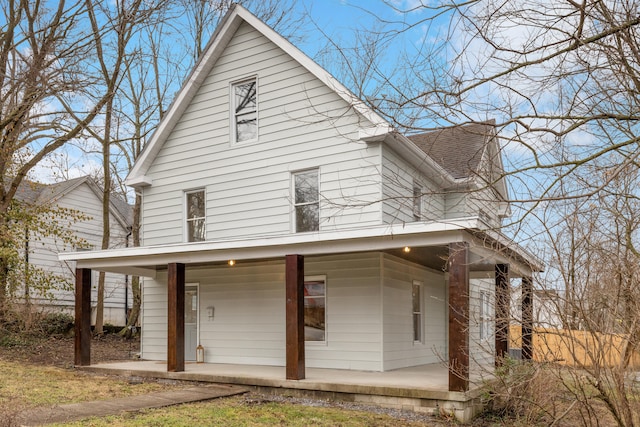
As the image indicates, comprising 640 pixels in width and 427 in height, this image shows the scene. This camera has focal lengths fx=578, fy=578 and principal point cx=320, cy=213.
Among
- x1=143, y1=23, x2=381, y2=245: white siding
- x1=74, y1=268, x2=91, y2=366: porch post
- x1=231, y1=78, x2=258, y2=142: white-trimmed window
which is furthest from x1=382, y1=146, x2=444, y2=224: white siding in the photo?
x1=74, y1=268, x2=91, y2=366: porch post

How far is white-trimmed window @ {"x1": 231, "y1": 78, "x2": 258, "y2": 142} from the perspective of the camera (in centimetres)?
1425

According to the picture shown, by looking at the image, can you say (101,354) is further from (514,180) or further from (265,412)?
(514,180)

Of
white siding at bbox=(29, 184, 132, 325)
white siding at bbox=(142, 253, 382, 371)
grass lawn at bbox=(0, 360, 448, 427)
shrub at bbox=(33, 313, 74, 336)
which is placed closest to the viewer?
grass lawn at bbox=(0, 360, 448, 427)

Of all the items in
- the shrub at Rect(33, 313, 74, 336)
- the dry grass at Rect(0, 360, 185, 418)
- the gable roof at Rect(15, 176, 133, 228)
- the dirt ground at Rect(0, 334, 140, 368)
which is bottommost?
the dirt ground at Rect(0, 334, 140, 368)

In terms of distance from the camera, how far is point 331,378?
10.7 meters

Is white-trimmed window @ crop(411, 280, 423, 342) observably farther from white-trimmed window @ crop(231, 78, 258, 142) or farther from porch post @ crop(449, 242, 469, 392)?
white-trimmed window @ crop(231, 78, 258, 142)

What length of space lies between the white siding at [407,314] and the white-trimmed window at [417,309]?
0.14 meters

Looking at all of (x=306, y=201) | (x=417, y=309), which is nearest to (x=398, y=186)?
(x=306, y=201)

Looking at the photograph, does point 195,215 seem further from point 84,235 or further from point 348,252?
point 84,235

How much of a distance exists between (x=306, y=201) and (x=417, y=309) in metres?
4.03

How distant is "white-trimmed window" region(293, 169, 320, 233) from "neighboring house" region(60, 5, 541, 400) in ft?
0.11

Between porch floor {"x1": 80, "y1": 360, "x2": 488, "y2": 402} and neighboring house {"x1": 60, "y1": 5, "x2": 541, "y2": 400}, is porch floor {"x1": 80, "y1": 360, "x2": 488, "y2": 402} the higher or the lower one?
the lower one

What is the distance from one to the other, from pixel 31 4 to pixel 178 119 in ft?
16.8

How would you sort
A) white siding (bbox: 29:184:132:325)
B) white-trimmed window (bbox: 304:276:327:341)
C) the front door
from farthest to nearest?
1. white siding (bbox: 29:184:132:325)
2. the front door
3. white-trimmed window (bbox: 304:276:327:341)
